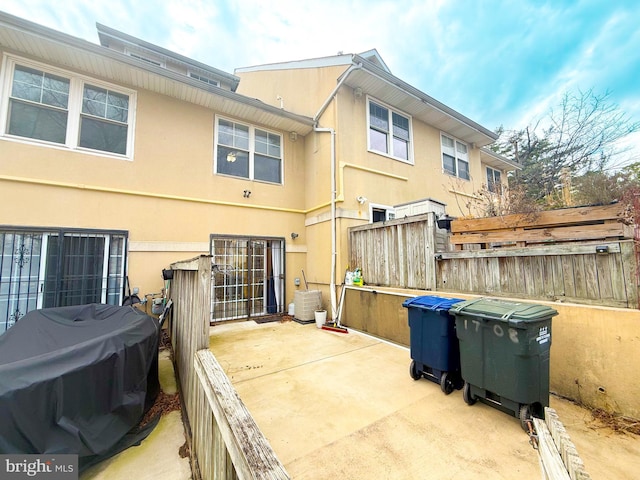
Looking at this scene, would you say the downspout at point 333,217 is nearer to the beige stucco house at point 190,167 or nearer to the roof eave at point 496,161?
the beige stucco house at point 190,167

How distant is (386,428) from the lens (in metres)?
2.29

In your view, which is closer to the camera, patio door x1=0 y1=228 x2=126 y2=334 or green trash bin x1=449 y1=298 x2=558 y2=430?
green trash bin x1=449 y1=298 x2=558 y2=430

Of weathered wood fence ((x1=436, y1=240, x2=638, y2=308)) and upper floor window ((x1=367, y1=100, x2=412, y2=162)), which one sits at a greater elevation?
upper floor window ((x1=367, y1=100, x2=412, y2=162))

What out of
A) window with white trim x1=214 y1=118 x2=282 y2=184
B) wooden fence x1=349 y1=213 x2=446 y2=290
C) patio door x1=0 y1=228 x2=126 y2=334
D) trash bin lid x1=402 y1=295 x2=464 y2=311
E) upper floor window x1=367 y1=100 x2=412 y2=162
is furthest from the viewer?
upper floor window x1=367 y1=100 x2=412 y2=162

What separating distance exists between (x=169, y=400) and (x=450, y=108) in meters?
9.53

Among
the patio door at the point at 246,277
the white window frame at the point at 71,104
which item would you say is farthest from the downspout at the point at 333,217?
the white window frame at the point at 71,104

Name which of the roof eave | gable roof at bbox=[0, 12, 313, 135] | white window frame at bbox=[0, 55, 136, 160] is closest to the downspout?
gable roof at bbox=[0, 12, 313, 135]

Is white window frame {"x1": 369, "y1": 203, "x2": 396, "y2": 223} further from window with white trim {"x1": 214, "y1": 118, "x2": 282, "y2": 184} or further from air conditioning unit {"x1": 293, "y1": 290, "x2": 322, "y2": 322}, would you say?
window with white trim {"x1": 214, "y1": 118, "x2": 282, "y2": 184}

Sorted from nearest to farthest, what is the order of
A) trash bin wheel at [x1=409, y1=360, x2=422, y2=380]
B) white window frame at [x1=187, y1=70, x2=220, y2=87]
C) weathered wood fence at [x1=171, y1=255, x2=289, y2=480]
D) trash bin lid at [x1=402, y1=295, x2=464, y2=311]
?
weathered wood fence at [x1=171, y1=255, x2=289, y2=480], trash bin lid at [x1=402, y1=295, x2=464, y2=311], trash bin wheel at [x1=409, y1=360, x2=422, y2=380], white window frame at [x1=187, y1=70, x2=220, y2=87]

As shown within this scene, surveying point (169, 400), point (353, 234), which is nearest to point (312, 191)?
point (353, 234)

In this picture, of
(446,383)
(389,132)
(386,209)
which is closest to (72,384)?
(446,383)

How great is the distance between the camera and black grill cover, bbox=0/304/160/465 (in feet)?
6.09

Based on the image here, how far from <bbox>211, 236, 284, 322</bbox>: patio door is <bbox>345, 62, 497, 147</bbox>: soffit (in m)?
4.57

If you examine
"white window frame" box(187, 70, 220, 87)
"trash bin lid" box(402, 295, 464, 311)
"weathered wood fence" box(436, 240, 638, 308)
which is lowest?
"trash bin lid" box(402, 295, 464, 311)
